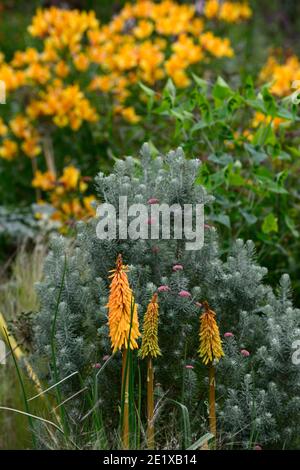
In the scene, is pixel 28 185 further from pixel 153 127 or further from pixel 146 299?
pixel 146 299

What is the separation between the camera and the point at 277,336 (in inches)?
99.7

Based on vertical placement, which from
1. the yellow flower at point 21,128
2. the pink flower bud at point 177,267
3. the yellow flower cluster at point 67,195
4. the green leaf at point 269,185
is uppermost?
the yellow flower at point 21,128

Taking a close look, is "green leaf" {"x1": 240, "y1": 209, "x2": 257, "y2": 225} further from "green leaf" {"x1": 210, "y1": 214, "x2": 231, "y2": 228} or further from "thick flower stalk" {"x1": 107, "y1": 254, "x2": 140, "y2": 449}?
"thick flower stalk" {"x1": 107, "y1": 254, "x2": 140, "y2": 449}

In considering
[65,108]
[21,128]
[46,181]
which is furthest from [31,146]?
[46,181]

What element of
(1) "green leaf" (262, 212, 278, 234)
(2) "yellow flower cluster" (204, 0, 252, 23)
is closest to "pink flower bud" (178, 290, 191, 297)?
(1) "green leaf" (262, 212, 278, 234)

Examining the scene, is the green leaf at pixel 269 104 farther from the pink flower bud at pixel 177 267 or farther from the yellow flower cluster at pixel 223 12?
the yellow flower cluster at pixel 223 12

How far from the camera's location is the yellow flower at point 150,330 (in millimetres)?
2254

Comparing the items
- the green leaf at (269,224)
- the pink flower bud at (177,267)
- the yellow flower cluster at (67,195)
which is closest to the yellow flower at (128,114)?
the yellow flower cluster at (67,195)

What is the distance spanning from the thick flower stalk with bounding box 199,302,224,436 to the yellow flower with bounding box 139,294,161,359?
0.13 m

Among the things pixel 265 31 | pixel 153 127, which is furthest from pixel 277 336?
pixel 265 31

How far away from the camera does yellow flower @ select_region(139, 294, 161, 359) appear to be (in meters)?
2.25

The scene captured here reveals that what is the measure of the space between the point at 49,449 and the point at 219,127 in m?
1.65

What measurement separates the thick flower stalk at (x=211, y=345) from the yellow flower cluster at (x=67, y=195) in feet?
7.56

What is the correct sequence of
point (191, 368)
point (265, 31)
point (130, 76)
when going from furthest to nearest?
1. point (265, 31)
2. point (130, 76)
3. point (191, 368)
